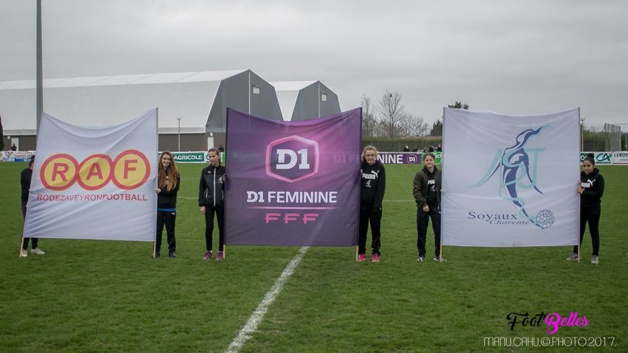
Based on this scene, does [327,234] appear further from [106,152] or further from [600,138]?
[600,138]

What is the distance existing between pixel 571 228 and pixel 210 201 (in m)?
6.20

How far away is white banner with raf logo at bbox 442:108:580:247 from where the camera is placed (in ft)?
31.3

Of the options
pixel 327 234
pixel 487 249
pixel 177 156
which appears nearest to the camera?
pixel 327 234

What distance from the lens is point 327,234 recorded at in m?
9.54

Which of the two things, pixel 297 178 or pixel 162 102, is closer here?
pixel 297 178

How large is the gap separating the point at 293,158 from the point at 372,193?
4.81ft

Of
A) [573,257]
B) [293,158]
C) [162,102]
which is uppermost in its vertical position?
[162,102]

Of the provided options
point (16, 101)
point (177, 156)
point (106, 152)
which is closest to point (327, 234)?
point (106, 152)

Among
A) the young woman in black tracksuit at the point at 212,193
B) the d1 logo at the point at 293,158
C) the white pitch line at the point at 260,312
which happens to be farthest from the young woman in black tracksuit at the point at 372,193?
the young woman in black tracksuit at the point at 212,193

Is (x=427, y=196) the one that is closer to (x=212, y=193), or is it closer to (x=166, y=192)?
(x=212, y=193)

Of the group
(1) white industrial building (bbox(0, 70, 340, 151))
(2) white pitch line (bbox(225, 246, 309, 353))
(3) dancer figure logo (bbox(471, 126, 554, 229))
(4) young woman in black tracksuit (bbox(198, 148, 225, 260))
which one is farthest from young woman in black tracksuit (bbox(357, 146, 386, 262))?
(1) white industrial building (bbox(0, 70, 340, 151))

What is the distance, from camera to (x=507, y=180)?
9.59 m

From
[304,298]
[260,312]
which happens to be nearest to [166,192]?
[304,298]

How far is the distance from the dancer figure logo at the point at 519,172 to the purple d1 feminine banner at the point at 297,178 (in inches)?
88.0
